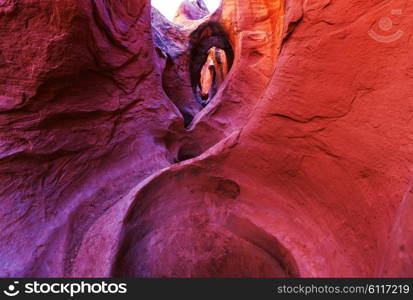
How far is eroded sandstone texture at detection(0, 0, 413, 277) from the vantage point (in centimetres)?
189

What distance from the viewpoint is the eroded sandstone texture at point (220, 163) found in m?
1.89

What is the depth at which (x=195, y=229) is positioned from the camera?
3.20 meters

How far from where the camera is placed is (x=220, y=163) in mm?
3145

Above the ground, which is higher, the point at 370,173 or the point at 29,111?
the point at 29,111

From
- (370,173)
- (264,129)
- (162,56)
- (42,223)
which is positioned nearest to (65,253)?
(42,223)

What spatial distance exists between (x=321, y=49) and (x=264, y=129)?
978 mm

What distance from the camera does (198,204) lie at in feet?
10.8

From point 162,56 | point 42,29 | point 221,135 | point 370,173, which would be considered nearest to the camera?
point 370,173

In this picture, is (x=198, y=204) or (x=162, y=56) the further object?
A: (x=162, y=56)

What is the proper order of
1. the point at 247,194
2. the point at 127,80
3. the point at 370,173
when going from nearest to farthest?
the point at 370,173
the point at 247,194
the point at 127,80

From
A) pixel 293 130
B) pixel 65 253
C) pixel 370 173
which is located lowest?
pixel 65 253

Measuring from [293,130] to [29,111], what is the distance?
2.89 m

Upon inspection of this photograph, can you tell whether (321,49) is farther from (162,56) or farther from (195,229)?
(162,56)

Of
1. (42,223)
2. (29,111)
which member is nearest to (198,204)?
(42,223)
